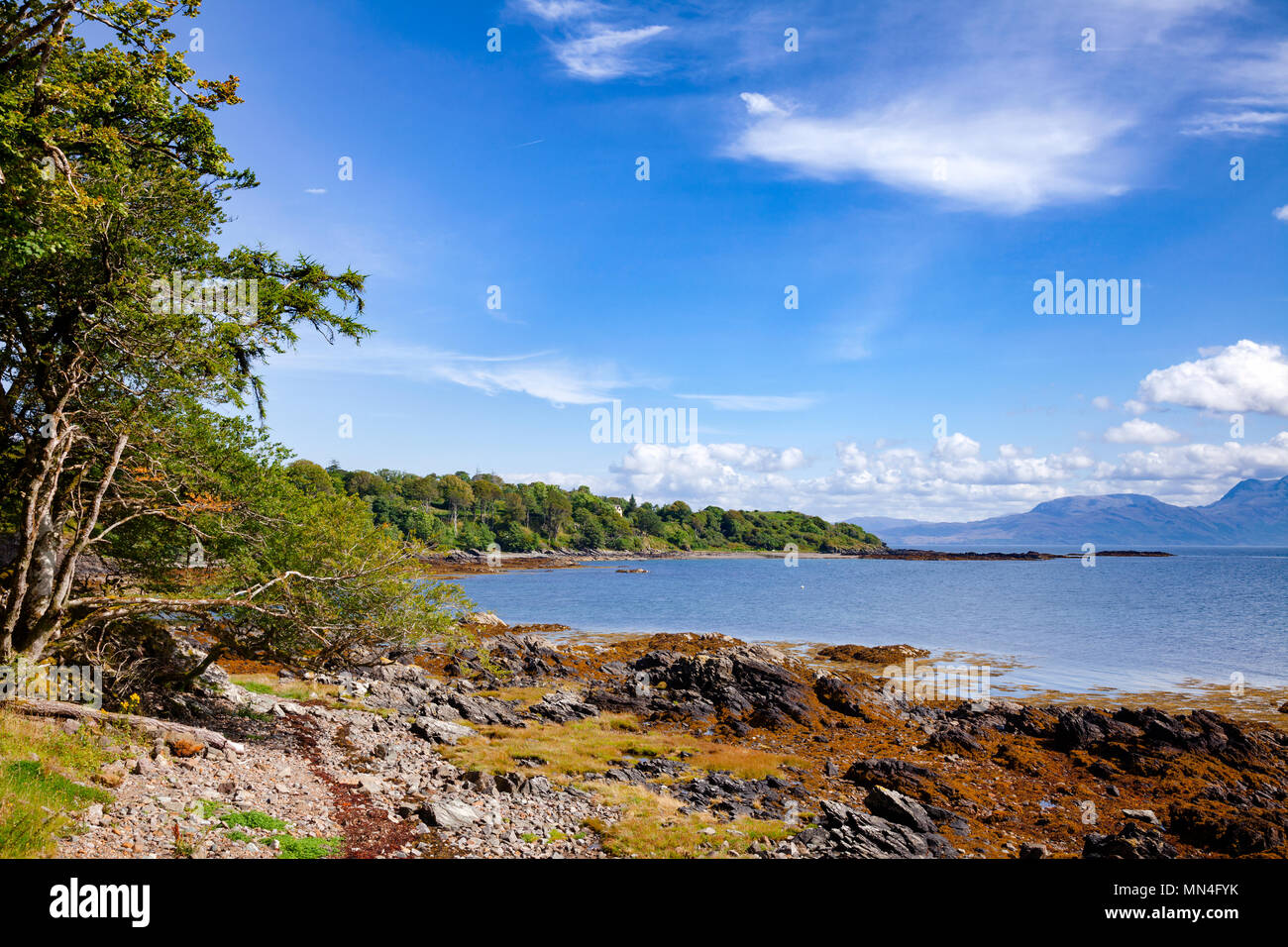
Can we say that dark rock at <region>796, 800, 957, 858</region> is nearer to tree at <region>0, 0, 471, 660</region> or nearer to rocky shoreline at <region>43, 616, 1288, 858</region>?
rocky shoreline at <region>43, 616, 1288, 858</region>

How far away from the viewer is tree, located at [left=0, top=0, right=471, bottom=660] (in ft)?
44.7

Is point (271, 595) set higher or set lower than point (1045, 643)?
higher

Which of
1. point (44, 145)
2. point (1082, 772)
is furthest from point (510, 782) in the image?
point (1082, 772)

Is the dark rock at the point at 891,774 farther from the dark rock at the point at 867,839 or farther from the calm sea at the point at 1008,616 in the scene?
the calm sea at the point at 1008,616

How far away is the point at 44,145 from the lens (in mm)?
13453

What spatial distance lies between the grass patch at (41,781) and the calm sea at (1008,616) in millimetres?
41849

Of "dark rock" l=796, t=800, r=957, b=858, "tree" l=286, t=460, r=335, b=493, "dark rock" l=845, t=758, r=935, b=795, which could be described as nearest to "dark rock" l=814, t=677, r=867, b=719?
"dark rock" l=845, t=758, r=935, b=795

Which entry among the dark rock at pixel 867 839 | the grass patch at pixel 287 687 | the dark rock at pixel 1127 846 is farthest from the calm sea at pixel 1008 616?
the grass patch at pixel 287 687

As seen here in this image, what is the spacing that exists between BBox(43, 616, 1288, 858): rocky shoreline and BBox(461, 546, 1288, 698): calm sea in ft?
45.1

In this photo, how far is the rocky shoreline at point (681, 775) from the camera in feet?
44.8

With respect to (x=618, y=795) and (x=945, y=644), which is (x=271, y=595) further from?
(x=945, y=644)

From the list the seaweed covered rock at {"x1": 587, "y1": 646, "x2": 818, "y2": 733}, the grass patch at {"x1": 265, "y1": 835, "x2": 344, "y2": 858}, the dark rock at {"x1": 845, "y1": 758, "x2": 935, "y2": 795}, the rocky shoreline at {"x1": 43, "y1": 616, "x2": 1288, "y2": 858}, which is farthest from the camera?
the seaweed covered rock at {"x1": 587, "y1": 646, "x2": 818, "y2": 733}
